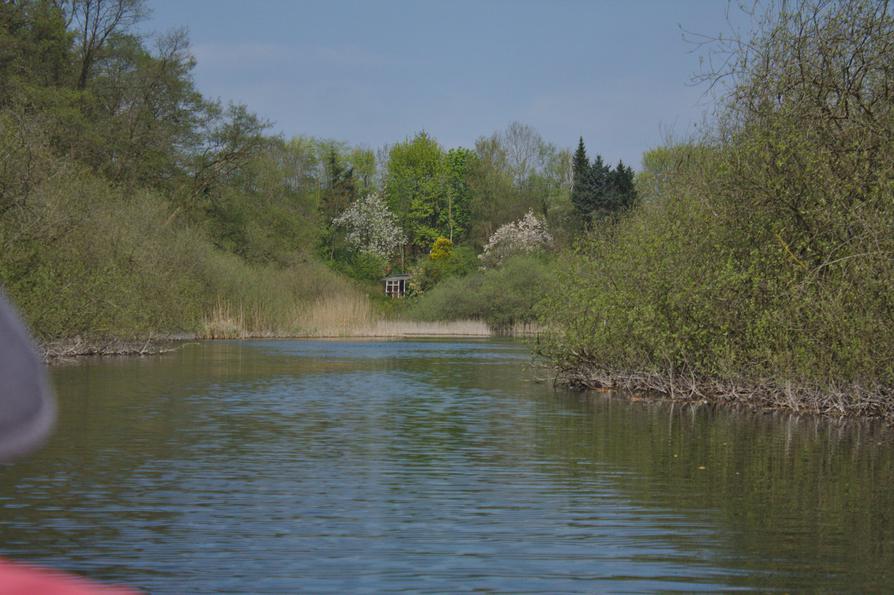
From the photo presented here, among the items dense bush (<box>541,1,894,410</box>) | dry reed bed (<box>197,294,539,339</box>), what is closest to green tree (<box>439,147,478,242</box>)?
dry reed bed (<box>197,294,539,339</box>)

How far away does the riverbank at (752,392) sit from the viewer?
17828mm

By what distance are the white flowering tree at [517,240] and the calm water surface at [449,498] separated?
191 feet

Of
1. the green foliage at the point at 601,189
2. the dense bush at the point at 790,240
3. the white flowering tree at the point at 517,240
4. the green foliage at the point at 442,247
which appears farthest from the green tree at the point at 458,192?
the dense bush at the point at 790,240

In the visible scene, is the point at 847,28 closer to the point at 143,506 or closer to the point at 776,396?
the point at 776,396

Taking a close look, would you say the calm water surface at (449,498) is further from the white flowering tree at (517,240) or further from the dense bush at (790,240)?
the white flowering tree at (517,240)

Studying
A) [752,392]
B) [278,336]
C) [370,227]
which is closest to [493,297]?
[278,336]

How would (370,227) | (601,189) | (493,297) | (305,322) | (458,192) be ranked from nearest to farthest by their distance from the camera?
1. (305,322)
2. (493,297)
3. (601,189)
4. (370,227)
5. (458,192)

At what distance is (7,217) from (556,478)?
70.8 ft

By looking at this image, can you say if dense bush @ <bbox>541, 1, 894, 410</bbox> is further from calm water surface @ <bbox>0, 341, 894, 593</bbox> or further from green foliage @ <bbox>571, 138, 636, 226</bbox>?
green foliage @ <bbox>571, 138, 636, 226</bbox>

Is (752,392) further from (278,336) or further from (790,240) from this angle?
(278,336)

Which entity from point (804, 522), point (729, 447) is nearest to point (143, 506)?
point (804, 522)

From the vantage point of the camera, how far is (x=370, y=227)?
94.4 metres

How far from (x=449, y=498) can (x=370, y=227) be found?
277 ft

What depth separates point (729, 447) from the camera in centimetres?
1480
